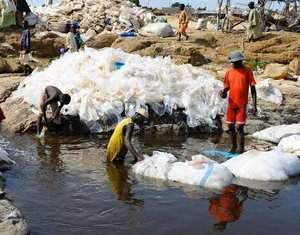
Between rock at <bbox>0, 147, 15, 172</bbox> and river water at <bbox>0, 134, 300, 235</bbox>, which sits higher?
rock at <bbox>0, 147, 15, 172</bbox>

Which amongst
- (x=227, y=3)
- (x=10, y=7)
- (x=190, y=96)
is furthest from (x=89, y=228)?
(x=227, y=3)

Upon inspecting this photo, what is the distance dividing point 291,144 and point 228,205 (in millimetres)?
2430

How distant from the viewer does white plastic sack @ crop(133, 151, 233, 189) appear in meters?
5.00

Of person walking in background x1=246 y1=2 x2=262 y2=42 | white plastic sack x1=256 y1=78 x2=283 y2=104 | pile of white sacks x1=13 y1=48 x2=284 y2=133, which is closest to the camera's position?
pile of white sacks x1=13 y1=48 x2=284 y2=133

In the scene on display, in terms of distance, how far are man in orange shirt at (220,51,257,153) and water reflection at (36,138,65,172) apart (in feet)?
7.76

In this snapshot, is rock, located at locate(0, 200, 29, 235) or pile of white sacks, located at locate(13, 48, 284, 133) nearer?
rock, located at locate(0, 200, 29, 235)

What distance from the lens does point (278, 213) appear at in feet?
14.4

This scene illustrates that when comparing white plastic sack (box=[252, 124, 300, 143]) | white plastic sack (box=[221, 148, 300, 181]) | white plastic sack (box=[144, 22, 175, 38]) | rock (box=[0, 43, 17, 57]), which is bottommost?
white plastic sack (box=[252, 124, 300, 143])

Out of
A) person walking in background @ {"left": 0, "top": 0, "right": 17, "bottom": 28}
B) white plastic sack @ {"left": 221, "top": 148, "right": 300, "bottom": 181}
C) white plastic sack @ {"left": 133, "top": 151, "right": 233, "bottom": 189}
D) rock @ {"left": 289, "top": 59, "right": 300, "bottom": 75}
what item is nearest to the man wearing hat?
white plastic sack @ {"left": 133, "top": 151, "right": 233, "bottom": 189}

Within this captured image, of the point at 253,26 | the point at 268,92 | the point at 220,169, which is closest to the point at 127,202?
the point at 220,169

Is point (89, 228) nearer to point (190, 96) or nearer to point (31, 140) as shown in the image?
point (31, 140)

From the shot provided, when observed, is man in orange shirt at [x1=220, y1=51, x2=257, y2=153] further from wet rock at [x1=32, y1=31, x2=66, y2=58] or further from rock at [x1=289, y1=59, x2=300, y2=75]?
wet rock at [x1=32, y1=31, x2=66, y2=58]

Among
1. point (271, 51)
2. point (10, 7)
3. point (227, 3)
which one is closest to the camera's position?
point (271, 51)

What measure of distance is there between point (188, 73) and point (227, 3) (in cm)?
1036
